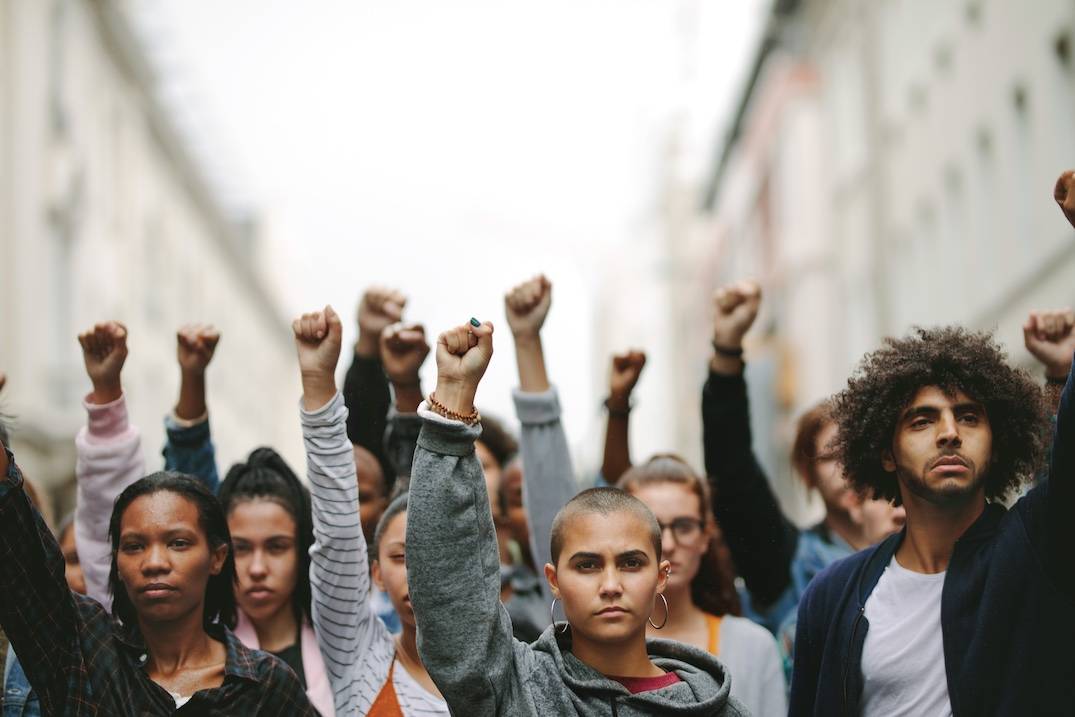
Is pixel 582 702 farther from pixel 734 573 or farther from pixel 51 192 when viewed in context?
Answer: pixel 51 192

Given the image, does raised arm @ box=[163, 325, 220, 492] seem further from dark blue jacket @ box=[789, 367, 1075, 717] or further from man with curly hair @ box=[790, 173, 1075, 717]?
dark blue jacket @ box=[789, 367, 1075, 717]

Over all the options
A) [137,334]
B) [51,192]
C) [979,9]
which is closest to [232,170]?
[137,334]

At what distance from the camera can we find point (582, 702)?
12.6 ft

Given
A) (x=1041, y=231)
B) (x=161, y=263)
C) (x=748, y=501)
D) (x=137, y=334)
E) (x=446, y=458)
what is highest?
(x=161, y=263)

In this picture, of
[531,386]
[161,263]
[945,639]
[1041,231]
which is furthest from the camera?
[161,263]

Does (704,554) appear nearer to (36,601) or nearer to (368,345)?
(368,345)

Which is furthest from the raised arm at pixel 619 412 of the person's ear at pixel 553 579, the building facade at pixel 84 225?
the building facade at pixel 84 225

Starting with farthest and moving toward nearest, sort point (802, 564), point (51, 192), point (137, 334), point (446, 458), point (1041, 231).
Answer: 1. point (137, 334)
2. point (51, 192)
3. point (1041, 231)
4. point (802, 564)
5. point (446, 458)

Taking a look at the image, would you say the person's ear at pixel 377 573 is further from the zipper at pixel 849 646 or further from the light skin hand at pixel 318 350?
the zipper at pixel 849 646

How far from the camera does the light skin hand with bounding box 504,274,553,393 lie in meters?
5.08

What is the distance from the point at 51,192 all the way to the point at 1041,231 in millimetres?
14996

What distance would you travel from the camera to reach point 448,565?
3.60m

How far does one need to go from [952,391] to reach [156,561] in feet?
7.08

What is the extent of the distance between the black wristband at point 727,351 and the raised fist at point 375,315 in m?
1.15
